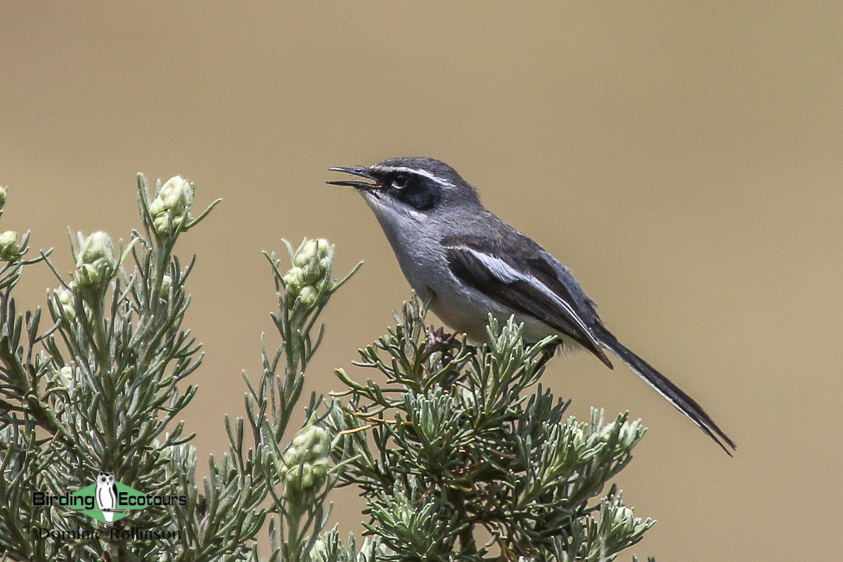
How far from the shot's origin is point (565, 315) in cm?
301

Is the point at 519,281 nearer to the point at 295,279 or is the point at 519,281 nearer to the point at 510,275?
the point at 510,275

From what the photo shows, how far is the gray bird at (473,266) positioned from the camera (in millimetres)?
2859

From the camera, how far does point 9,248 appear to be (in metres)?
1.39

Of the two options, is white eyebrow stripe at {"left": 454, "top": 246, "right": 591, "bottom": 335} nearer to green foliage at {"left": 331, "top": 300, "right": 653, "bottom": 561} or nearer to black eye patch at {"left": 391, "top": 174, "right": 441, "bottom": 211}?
black eye patch at {"left": 391, "top": 174, "right": 441, "bottom": 211}

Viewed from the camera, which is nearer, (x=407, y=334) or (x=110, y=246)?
(x=110, y=246)

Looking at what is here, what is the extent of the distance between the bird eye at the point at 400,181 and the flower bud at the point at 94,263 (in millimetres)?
2130

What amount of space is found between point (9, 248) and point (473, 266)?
1791 mm

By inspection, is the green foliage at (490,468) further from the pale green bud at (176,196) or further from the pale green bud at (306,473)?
the pale green bud at (176,196)

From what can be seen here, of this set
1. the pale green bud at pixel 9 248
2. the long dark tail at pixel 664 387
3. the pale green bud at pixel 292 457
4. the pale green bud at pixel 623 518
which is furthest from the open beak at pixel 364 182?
the pale green bud at pixel 292 457

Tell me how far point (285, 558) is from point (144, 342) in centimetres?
41

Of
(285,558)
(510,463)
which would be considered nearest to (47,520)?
(285,558)

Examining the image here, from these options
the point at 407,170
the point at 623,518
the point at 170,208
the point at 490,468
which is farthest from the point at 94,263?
the point at 407,170

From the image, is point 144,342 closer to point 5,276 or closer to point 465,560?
point 5,276

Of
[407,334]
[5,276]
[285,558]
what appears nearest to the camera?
[285,558]
